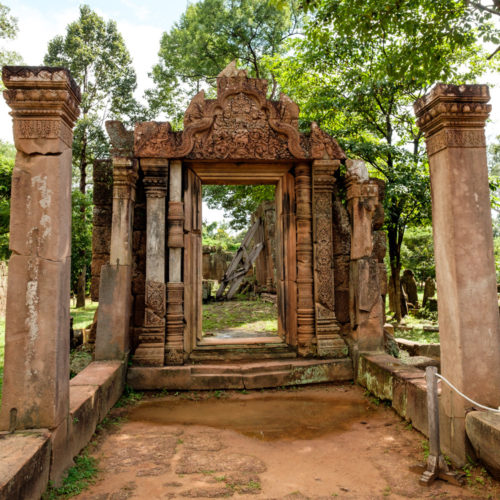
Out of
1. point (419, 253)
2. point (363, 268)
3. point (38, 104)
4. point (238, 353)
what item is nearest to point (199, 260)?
point (238, 353)

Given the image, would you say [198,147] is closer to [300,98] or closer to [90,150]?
[300,98]

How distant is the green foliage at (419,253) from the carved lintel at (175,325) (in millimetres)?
15782

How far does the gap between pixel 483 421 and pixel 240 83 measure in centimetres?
483

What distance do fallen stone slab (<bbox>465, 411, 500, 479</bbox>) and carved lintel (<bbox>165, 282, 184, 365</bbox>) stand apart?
3507 mm

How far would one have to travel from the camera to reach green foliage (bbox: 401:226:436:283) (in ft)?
63.2

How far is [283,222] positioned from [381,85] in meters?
5.07

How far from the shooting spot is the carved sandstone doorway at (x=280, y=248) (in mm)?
5699

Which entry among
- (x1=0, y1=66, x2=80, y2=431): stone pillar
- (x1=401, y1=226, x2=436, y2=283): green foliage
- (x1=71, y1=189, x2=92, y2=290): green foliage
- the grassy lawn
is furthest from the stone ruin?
(x1=401, y1=226, x2=436, y2=283): green foliage

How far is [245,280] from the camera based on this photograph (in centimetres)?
1528

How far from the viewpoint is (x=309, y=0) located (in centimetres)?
581

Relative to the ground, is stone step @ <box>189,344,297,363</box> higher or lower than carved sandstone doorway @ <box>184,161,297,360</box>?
lower

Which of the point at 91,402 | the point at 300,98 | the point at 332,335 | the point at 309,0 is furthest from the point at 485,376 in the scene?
the point at 300,98

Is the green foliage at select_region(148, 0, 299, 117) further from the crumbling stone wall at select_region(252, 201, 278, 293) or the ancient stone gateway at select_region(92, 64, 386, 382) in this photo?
the ancient stone gateway at select_region(92, 64, 386, 382)

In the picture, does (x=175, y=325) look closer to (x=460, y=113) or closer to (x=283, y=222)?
(x=283, y=222)
